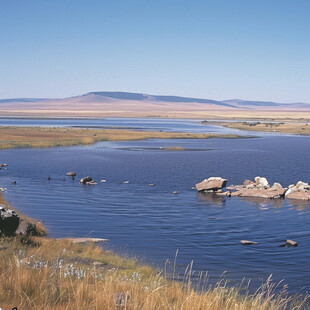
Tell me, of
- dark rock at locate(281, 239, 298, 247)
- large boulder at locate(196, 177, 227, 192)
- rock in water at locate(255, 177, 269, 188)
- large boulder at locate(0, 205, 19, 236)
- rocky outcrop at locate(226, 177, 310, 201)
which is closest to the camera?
large boulder at locate(0, 205, 19, 236)

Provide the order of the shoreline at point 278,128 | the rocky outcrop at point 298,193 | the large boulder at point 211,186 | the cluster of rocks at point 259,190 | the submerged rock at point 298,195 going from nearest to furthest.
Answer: the submerged rock at point 298,195 < the rocky outcrop at point 298,193 < the cluster of rocks at point 259,190 < the large boulder at point 211,186 < the shoreline at point 278,128

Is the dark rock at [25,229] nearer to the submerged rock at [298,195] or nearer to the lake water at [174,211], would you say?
the lake water at [174,211]

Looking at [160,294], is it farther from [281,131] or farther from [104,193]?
[281,131]

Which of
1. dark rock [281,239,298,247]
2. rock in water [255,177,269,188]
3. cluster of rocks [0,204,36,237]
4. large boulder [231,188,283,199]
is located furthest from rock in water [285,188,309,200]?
cluster of rocks [0,204,36,237]

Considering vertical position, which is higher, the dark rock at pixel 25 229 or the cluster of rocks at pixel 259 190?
the dark rock at pixel 25 229

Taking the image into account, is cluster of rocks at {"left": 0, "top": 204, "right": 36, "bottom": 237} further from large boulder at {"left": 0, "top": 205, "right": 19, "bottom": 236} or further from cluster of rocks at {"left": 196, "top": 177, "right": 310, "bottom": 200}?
cluster of rocks at {"left": 196, "top": 177, "right": 310, "bottom": 200}

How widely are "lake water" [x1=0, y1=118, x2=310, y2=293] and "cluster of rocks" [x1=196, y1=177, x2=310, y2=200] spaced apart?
1.21 m

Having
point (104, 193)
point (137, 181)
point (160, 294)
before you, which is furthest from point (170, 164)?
point (160, 294)

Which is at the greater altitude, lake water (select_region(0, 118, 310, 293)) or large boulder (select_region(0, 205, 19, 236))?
large boulder (select_region(0, 205, 19, 236))

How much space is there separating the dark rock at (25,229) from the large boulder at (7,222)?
0.38 meters

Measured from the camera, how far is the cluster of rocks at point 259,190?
34125 mm

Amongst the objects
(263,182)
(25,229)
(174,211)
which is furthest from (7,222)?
(263,182)

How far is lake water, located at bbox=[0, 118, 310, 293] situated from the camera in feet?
61.9

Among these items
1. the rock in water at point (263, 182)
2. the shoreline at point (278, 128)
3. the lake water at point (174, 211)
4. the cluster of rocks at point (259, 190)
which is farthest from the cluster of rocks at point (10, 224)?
the shoreline at point (278, 128)
